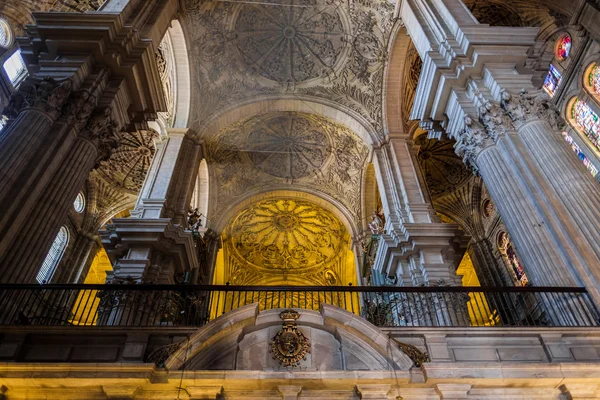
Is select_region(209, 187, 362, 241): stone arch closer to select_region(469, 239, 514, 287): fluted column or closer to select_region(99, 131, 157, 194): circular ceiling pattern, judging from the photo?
select_region(99, 131, 157, 194): circular ceiling pattern

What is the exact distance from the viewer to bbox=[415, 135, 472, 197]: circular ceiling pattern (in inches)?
725

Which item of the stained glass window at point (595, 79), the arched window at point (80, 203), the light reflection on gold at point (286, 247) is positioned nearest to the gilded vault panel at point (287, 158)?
the light reflection on gold at point (286, 247)

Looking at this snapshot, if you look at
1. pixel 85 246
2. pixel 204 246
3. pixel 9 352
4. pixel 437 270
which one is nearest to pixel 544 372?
pixel 437 270

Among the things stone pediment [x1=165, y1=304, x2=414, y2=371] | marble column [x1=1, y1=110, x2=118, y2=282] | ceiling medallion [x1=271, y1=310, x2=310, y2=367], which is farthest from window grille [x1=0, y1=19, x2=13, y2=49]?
ceiling medallion [x1=271, y1=310, x2=310, y2=367]

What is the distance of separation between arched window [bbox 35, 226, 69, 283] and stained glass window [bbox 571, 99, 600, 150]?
19.0 meters

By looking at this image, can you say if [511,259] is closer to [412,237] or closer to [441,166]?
[441,166]

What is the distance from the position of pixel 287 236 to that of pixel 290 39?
10.2 metres

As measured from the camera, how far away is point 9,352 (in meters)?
5.10

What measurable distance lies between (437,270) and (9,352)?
846 cm

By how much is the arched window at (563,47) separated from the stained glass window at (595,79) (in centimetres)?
130

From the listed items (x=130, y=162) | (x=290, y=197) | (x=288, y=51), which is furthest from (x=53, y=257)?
(x=288, y=51)

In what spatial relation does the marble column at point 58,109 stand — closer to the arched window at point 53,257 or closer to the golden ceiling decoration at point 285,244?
the arched window at point 53,257

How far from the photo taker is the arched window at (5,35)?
44.9 feet

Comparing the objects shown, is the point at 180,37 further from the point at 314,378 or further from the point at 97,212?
the point at 314,378
